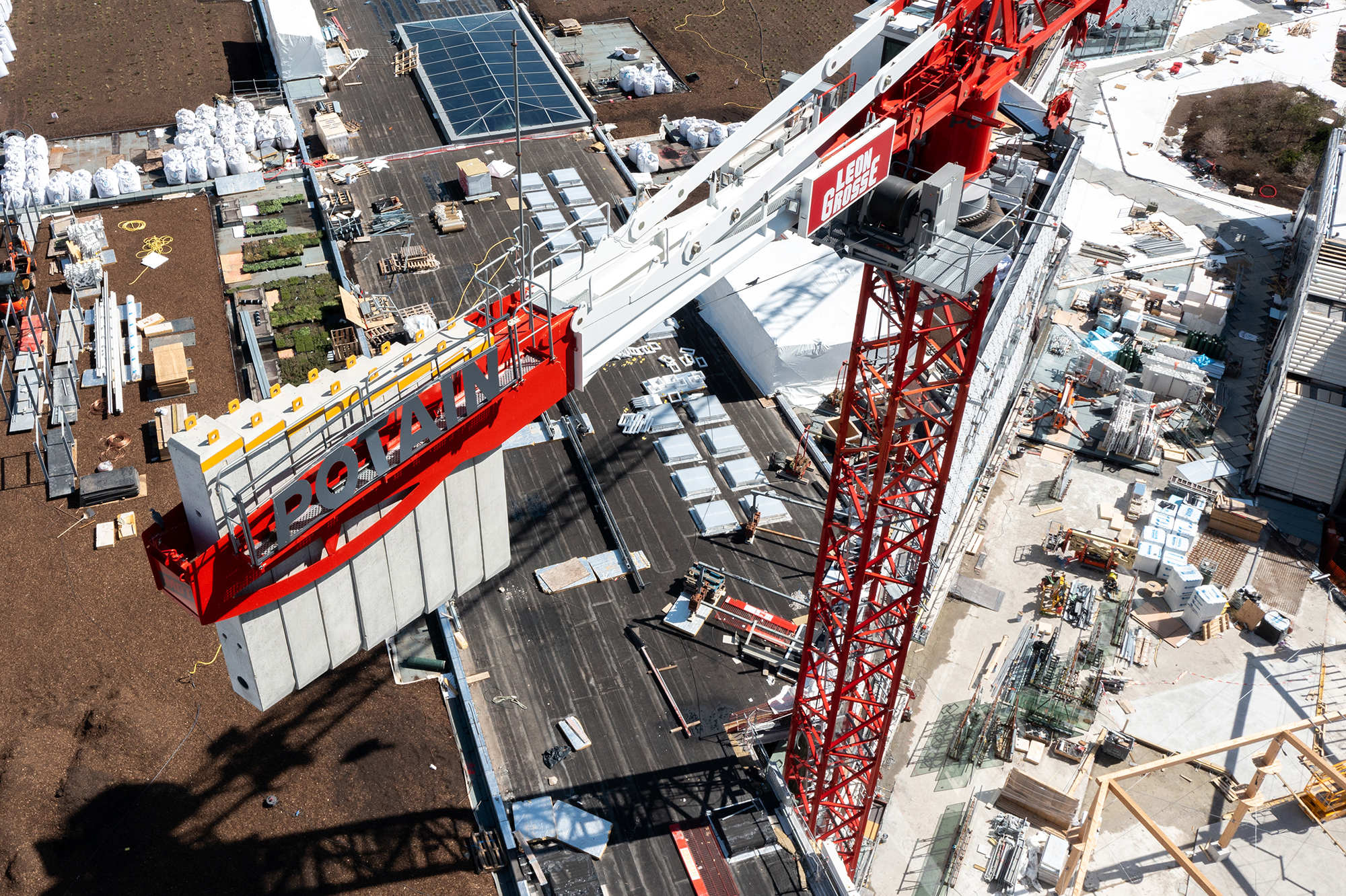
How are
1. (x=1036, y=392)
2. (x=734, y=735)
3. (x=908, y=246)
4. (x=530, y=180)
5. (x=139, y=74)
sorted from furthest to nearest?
(x=139, y=74) → (x=530, y=180) → (x=1036, y=392) → (x=734, y=735) → (x=908, y=246)

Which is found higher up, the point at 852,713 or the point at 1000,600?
the point at 852,713

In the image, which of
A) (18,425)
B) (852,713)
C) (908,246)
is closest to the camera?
(908,246)

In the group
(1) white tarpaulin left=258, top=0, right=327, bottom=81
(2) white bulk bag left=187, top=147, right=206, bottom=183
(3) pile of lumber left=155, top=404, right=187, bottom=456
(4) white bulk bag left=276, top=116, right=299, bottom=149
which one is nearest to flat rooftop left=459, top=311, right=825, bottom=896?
(3) pile of lumber left=155, top=404, right=187, bottom=456

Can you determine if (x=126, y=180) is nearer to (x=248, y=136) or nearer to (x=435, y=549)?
(x=248, y=136)

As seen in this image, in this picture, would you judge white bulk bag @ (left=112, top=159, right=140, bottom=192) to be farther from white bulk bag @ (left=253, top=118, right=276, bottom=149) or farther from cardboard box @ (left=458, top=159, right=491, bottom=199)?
cardboard box @ (left=458, top=159, right=491, bottom=199)

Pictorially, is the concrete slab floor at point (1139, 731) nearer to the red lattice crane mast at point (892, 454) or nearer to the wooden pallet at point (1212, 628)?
the wooden pallet at point (1212, 628)

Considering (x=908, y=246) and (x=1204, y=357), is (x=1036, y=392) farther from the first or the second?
(x=908, y=246)

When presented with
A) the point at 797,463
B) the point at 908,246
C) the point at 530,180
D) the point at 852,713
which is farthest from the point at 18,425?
the point at 908,246
